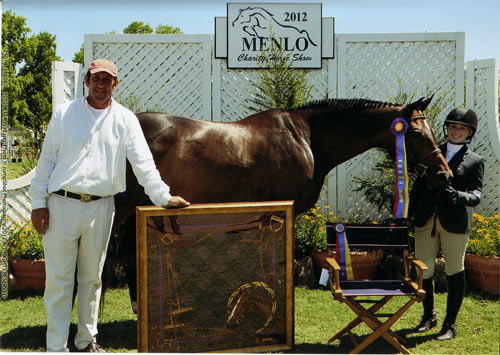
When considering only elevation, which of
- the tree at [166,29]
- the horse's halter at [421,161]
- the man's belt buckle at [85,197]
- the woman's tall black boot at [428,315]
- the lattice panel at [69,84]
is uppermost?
the tree at [166,29]

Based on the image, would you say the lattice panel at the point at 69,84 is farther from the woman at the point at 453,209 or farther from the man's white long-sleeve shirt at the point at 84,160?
the woman at the point at 453,209

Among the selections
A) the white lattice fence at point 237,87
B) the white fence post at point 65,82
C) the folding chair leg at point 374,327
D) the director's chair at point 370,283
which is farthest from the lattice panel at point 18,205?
the folding chair leg at point 374,327

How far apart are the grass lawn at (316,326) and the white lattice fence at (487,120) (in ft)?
6.20

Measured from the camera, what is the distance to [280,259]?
3365mm

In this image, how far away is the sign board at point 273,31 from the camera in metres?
6.66

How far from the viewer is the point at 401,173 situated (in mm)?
3936

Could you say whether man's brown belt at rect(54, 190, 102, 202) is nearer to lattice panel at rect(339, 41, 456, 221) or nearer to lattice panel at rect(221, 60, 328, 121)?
lattice panel at rect(221, 60, 328, 121)

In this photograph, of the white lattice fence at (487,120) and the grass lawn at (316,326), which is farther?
the white lattice fence at (487,120)

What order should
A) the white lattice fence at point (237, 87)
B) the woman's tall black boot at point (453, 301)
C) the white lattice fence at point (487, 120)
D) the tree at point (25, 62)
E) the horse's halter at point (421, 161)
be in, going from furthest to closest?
the tree at point (25, 62)
the white lattice fence at point (237, 87)
the white lattice fence at point (487, 120)
the woman's tall black boot at point (453, 301)
the horse's halter at point (421, 161)

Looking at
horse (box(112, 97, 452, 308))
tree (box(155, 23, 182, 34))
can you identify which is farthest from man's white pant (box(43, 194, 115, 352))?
tree (box(155, 23, 182, 34))

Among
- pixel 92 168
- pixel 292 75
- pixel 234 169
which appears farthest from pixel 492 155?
pixel 92 168

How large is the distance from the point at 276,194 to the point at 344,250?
79cm

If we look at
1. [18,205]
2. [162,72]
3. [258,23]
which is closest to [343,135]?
[258,23]

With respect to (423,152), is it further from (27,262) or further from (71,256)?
(27,262)
